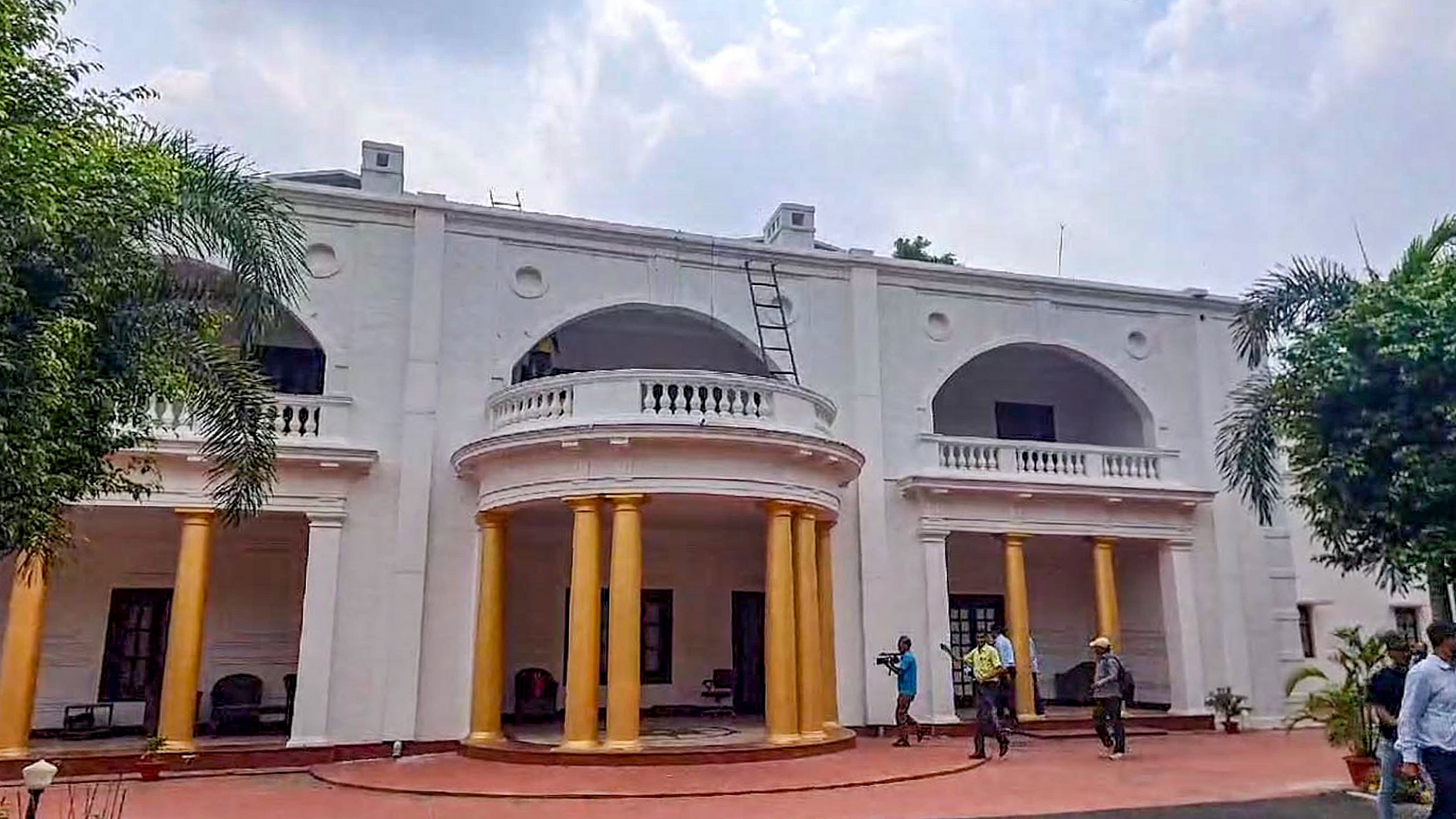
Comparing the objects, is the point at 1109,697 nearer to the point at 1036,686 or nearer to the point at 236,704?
the point at 1036,686

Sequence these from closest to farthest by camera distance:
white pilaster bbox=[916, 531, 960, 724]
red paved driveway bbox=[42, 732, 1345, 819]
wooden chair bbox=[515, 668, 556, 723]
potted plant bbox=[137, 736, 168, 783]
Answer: red paved driveway bbox=[42, 732, 1345, 819], potted plant bbox=[137, 736, 168, 783], white pilaster bbox=[916, 531, 960, 724], wooden chair bbox=[515, 668, 556, 723]

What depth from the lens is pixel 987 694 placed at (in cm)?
1357

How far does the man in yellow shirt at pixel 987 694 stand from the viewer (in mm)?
13398

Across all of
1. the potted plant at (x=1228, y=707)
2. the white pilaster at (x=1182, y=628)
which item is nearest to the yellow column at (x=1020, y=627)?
the white pilaster at (x=1182, y=628)

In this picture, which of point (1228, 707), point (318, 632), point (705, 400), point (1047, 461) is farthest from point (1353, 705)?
point (318, 632)

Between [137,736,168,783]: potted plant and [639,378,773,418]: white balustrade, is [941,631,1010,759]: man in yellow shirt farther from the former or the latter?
[137,736,168,783]: potted plant

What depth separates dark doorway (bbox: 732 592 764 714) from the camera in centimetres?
1820

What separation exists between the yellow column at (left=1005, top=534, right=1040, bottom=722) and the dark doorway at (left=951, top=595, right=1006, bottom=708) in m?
2.03

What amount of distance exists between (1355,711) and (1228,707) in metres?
7.06

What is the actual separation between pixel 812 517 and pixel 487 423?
5.01m

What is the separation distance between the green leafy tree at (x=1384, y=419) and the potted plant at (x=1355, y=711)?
2.92 feet

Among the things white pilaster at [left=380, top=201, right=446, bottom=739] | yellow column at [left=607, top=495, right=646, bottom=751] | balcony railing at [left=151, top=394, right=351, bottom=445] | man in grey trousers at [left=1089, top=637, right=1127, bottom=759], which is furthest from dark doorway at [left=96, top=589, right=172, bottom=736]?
man in grey trousers at [left=1089, top=637, right=1127, bottom=759]

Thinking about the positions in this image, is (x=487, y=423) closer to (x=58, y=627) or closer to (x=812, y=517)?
(x=812, y=517)

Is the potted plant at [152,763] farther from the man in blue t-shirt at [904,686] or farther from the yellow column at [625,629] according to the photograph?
the man in blue t-shirt at [904,686]
